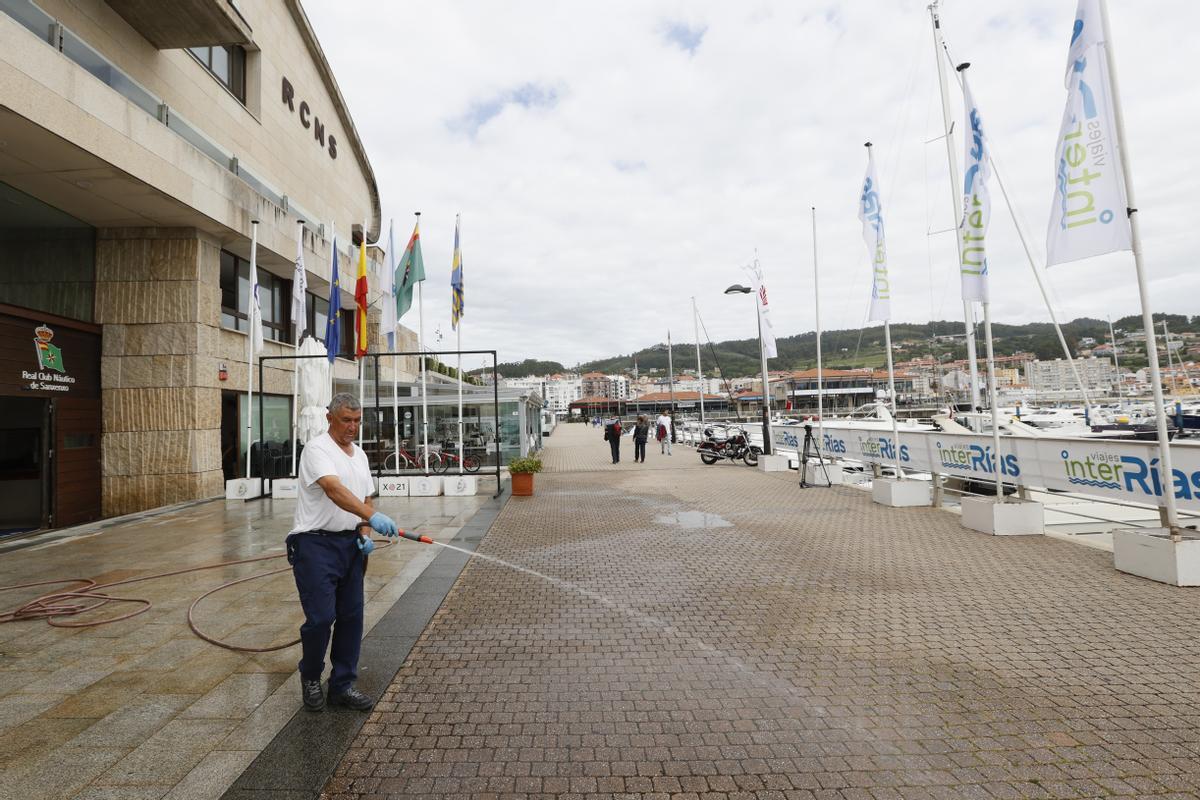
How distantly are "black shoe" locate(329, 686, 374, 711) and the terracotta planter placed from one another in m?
8.88

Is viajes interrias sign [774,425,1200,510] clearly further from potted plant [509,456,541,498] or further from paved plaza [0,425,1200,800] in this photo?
potted plant [509,456,541,498]

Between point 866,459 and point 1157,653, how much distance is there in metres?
9.77

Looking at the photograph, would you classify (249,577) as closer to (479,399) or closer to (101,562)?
(101,562)

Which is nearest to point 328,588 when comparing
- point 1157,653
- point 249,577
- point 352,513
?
point 352,513

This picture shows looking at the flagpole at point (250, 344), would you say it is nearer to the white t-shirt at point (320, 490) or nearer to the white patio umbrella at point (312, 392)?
the white patio umbrella at point (312, 392)

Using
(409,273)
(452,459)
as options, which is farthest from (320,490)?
(452,459)

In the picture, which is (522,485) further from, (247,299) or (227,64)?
(227,64)

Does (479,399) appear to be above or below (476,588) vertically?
above

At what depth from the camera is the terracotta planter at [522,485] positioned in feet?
40.0

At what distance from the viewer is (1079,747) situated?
2.80 metres

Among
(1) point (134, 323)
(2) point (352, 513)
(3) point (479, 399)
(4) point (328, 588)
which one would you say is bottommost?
(4) point (328, 588)

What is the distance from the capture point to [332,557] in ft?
10.5

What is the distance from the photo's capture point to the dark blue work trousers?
315 cm

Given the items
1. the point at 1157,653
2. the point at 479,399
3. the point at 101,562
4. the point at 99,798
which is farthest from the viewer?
the point at 479,399
